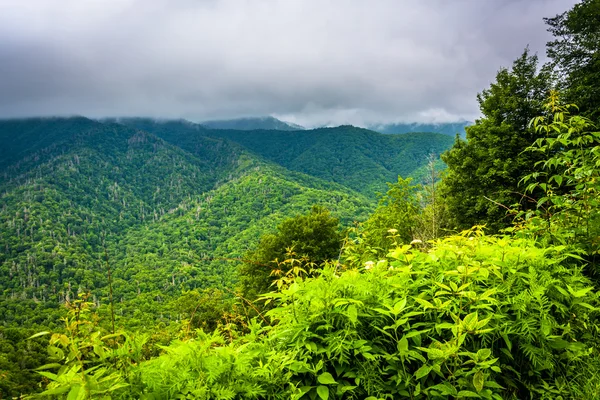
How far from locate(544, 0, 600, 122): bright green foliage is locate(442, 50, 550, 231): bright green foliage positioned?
4.93 ft

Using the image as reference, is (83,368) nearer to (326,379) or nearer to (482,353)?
(326,379)

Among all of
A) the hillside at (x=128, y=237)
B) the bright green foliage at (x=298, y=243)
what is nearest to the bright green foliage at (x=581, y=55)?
the bright green foliage at (x=298, y=243)

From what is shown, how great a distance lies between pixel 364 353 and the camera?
4.90 ft

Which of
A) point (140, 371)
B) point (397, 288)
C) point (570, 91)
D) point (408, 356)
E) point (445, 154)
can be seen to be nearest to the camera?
point (140, 371)

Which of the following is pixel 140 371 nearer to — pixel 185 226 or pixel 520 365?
pixel 520 365

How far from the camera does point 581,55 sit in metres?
17.4

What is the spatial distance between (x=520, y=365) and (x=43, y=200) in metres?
232

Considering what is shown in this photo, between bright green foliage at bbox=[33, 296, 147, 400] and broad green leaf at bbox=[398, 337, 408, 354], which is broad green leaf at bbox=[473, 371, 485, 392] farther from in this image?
bright green foliage at bbox=[33, 296, 147, 400]

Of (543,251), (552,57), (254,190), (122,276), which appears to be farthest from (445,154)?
(254,190)

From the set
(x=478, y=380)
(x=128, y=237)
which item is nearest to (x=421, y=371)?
(x=478, y=380)

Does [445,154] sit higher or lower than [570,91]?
lower

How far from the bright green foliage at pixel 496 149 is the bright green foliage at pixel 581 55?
1503 mm

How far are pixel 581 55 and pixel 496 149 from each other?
822 centimetres

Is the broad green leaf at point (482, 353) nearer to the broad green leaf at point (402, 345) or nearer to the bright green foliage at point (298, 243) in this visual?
the broad green leaf at point (402, 345)
